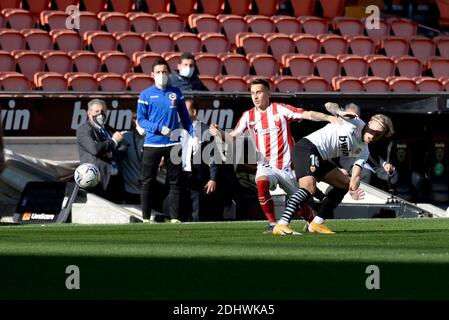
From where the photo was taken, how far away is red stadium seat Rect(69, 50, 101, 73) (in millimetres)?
21891

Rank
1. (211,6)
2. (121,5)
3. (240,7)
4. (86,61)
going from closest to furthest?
(86,61), (121,5), (211,6), (240,7)

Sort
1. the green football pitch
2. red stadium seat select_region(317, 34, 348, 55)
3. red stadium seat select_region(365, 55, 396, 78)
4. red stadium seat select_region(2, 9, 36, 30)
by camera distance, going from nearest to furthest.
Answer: the green football pitch
red stadium seat select_region(2, 9, 36, 30)
red stadium seat select_region(365, 55, 396, 78)
red stadium seat select_region(317, 34, 348, 55)

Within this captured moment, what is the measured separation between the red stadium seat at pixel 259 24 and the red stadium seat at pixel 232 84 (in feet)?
11.8

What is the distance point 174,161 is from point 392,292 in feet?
31.1

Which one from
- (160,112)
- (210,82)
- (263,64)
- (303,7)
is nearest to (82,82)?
(210,82)

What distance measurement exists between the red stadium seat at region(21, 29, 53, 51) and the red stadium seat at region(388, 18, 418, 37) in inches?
292

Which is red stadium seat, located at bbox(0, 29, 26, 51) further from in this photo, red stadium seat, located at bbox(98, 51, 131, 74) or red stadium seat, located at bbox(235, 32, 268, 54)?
red stadium seat, located at bbox(235, 32, 268, 54)

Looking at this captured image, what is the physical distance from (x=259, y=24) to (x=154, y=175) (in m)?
8.17

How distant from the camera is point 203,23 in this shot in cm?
2447

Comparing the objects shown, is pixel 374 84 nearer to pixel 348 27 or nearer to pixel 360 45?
pixel 360 45

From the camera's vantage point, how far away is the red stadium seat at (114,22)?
77.6 ft

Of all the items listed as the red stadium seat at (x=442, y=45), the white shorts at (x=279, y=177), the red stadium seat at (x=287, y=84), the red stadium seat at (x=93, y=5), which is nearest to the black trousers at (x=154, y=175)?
the white shorts at (x=279, y=177)

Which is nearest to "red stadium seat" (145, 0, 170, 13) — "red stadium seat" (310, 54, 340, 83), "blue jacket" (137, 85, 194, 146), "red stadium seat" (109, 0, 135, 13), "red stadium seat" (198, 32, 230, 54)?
"red stadium seat" (109, 0, 135, 13)

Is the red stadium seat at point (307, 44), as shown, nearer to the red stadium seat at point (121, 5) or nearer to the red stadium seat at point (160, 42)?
the red stadium seat at point (160, 42)
